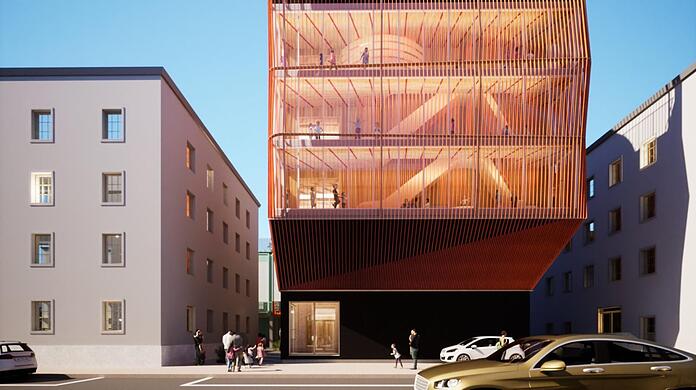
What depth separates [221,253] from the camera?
4728 centimetres

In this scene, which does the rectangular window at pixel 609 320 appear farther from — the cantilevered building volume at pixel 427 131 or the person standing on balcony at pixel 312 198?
the person standing on balcony at pixel 312 198

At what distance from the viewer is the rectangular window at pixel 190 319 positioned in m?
37.7

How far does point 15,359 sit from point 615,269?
29918mm

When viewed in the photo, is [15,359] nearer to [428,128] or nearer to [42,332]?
[42,332]

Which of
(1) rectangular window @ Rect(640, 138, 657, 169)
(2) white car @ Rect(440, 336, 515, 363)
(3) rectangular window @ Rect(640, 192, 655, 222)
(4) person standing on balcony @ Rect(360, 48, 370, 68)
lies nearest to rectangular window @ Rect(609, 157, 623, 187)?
(1) rectangular window @ Rect(640, 138, 657, 169)

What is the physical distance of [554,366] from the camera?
1092cm

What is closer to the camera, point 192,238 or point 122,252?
point 122,252

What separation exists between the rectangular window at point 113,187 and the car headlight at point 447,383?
956 inches

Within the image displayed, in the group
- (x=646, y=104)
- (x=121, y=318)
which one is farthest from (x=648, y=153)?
(x=121, y=318)

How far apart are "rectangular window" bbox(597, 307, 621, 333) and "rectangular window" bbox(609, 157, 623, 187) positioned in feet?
22.4

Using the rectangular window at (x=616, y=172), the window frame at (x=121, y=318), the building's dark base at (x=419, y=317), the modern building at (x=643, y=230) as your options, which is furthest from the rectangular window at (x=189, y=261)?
the rectangular window at (x=616, y=172)

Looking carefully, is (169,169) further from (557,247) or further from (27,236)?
(557,247)

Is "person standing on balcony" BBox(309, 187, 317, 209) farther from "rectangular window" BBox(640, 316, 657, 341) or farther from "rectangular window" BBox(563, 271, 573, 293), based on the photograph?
"rectangular window" BBox(563, 271, 573, 293)

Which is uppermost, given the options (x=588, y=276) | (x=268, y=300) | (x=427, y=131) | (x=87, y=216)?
(x=427, y=131)
